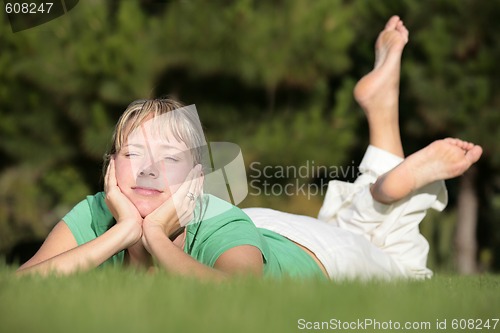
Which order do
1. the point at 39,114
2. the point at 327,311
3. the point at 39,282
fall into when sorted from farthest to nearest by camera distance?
the point at 39,114, the point at 39,282, the point at 327,311

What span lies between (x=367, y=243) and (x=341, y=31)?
3.14 m

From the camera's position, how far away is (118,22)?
5.73m

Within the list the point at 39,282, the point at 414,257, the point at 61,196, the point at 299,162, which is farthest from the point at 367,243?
the point at 61,196

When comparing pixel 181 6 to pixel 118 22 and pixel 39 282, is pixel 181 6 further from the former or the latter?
pixel 39 282

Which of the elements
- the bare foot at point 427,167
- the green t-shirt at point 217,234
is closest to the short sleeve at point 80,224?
the green t-shirt at point 217,234

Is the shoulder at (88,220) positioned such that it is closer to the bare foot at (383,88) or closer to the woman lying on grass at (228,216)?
the woman lying on grass at (228,216)

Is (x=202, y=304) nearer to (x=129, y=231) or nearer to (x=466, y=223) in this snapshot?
(x=129, y=231)

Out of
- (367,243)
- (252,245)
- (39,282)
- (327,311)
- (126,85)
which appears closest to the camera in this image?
(327,311)

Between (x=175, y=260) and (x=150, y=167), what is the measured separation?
35 cm

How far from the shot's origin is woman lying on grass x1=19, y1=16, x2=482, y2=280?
191 cm

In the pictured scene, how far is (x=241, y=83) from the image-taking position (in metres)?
6.13

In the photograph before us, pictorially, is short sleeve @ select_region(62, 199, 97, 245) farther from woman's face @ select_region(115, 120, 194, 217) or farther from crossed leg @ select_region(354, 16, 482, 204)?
crossed leg @ select_region(354, 16, 482, 204)

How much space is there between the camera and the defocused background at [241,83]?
5.68 metres
